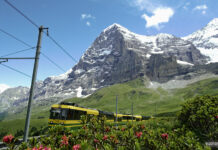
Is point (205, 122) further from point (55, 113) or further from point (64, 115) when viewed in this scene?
point (55, 113)

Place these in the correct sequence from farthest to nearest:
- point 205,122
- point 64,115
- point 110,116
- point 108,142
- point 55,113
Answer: point 110,116 < point 55,113 < point 64,115 < point 205,122 < point 108,142

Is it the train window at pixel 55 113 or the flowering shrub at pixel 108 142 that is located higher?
the train window at pixel 55 113

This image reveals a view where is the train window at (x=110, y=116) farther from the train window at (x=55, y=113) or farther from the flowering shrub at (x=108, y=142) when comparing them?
the flowering shrub at (x=108, y=142)

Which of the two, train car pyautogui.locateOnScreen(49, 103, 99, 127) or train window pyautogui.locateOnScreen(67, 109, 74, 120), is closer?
train car pyautogui.locateOnScreen(49, 103, 99, 127)

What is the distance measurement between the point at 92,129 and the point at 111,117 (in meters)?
35.9

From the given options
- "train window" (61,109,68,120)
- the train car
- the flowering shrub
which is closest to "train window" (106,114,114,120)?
the train car

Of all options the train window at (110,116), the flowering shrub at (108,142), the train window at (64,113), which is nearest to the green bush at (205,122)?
the flowering shrub at (108,142)

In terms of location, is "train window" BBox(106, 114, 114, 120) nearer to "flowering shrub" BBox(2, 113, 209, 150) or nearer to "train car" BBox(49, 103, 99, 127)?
"train car" BBox(49, 103, 99, 127)

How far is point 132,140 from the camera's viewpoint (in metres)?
8.16

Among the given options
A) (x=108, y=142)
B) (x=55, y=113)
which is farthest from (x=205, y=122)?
(x=55, y=113)

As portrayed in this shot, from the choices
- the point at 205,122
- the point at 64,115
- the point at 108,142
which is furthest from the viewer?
the point at 64,115

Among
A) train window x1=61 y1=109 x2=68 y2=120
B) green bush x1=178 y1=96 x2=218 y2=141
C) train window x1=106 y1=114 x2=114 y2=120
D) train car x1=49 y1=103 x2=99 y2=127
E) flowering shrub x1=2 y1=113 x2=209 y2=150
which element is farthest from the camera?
train window x1=106 y1=114 x2=114 y2=120

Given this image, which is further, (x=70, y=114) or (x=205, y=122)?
(x=70, y=114)

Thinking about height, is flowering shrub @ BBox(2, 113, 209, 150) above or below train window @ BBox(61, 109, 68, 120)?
below
